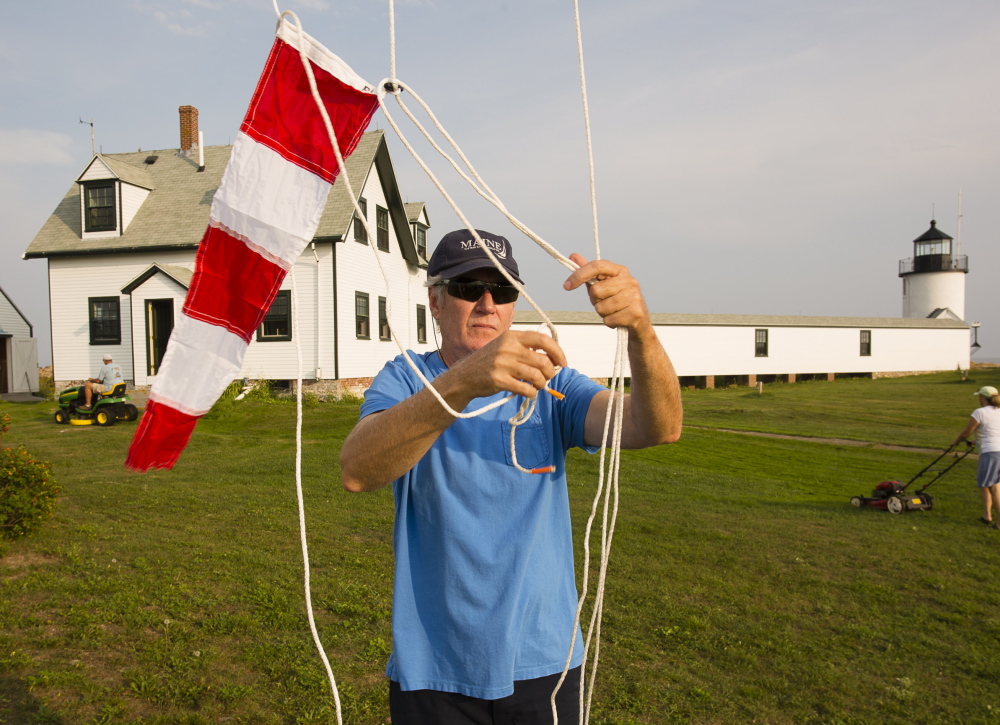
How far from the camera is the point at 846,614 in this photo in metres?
5.64

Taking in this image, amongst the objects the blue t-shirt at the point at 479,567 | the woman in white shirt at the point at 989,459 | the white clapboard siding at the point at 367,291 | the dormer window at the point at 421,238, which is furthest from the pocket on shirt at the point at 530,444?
the dormer window at the point at 421,238

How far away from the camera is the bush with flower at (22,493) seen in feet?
20.3

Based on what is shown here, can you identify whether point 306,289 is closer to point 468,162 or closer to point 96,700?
point 96,700

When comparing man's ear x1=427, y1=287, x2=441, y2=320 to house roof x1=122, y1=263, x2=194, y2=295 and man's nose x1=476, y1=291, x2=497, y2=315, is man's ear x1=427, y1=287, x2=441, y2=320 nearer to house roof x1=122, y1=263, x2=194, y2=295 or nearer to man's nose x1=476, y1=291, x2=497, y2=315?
man's nose x1=476, y1=291, x2=497, y2=315

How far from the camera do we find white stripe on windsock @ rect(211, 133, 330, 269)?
1.85m

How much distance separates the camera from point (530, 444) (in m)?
2.02

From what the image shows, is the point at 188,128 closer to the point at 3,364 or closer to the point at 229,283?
the point at 3,364

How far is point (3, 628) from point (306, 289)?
15.3 meters

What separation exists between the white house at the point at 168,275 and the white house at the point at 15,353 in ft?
31.3

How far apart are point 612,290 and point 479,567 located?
0.91 m

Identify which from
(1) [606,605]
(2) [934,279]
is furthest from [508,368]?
(2) [934,279]

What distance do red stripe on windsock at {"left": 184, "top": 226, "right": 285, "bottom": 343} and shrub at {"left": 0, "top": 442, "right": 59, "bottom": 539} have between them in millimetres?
5790

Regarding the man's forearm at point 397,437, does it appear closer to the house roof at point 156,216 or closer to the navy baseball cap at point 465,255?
the navy baseball cap at point 465,255

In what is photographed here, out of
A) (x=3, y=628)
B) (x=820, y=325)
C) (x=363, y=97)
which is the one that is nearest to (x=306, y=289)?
(x=3, y=628)
